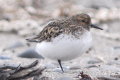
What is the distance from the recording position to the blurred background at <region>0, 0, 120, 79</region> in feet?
20.2

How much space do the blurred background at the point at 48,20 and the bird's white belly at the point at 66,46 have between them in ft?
1.10

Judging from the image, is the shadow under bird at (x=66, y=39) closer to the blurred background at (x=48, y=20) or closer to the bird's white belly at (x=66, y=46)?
the bird's white belly at (x=66, y=46)

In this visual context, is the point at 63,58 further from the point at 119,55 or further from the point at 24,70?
the point at 119,55

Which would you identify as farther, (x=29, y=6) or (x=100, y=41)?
(x=29, y=6)

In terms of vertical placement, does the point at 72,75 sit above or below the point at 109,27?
below

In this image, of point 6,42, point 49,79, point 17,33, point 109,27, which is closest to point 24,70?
point 49,79

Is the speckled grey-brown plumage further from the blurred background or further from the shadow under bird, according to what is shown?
the blurred background

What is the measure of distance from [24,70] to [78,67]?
1216mm

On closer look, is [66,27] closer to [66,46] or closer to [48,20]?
[66,46]

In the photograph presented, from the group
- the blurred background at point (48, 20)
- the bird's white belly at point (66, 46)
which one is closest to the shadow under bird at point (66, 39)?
the bird's white belly at point (66, 46)

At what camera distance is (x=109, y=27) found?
947 centimetres

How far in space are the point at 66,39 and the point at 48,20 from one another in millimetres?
4582

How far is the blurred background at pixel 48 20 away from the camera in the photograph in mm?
6165

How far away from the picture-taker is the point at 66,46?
4.67 metres
